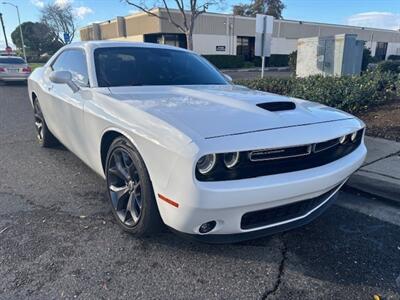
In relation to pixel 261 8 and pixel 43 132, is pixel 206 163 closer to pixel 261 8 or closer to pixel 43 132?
pixel 43 132

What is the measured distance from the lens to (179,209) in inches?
81.7

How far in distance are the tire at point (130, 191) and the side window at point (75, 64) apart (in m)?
1.05

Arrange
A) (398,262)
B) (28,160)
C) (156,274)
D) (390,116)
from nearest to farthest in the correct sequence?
1. (156,274)
2. (398,262)
3. (28,160)
4. (390,116)

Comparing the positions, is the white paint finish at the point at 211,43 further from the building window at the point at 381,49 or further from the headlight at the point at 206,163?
Answer: the headlight at the point at 206,163

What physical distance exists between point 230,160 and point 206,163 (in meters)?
0.15

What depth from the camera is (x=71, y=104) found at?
3.46 meters

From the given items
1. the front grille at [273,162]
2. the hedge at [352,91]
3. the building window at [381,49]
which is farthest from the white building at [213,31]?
the front grille at [273,162]

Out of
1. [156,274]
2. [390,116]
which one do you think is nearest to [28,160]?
[156,274]

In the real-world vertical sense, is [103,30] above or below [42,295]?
above

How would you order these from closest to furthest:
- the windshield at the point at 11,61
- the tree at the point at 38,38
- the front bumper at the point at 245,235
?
the front bumper at the point at 245,235 < the windshield at the point at 11,61 < the tree at the point at 38,38

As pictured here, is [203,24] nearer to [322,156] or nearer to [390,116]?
[390,116]

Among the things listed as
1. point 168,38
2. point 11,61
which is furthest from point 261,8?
point 11,61

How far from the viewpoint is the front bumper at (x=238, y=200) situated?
6.57 ft

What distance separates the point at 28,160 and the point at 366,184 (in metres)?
4.18
